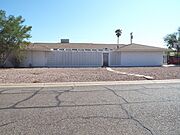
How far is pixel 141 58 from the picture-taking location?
37.2m

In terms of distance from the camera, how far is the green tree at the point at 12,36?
2839 centimetres

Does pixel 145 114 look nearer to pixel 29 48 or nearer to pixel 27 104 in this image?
pixel 27 104

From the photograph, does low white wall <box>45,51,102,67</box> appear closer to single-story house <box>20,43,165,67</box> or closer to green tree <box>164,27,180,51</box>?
single-story house <box>20,43,165,67</box>

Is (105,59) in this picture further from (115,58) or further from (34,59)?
(34,59)

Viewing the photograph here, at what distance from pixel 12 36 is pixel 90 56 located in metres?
12.5

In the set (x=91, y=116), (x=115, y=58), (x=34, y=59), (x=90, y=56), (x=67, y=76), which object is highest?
(x=90, y=56)

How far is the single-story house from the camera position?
111 feet

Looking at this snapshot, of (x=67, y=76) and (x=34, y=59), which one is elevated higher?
(x=34, y=59)

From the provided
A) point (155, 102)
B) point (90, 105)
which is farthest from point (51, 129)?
point (155, 102)

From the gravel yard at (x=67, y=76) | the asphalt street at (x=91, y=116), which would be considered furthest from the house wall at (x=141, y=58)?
the asphalt street at (x=91, y=116)

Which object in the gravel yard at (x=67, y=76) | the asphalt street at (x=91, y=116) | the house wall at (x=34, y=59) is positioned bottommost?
the asphalt street at (x=91, y=116)

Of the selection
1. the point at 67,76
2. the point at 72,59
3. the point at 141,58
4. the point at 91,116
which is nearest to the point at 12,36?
the point at 72,59

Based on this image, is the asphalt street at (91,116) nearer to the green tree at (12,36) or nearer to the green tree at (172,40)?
the green tree at (12,36)

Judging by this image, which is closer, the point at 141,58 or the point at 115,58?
the point at 115,58
